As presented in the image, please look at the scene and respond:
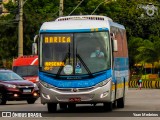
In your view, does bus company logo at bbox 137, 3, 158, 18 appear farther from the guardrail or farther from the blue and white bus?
the blue and white bus

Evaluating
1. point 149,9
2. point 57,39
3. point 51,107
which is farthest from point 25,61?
point 149,9

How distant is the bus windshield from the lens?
78.1ft

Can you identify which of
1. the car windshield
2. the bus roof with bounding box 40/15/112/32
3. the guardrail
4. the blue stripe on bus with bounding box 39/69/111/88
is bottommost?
the guardrail

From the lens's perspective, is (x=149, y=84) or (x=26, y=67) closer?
(x=26, y=67)

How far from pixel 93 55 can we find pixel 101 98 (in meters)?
1.48

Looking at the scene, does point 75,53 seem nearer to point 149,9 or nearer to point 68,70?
point 68,70

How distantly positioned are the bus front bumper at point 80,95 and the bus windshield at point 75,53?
1.94ft

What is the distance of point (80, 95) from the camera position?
76.7 feet

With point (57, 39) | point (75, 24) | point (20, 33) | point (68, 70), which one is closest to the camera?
point (68, 70)

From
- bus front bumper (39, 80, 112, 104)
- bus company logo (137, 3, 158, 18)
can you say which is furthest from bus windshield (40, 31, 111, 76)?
bus company logo (137, 3, 158, 18)

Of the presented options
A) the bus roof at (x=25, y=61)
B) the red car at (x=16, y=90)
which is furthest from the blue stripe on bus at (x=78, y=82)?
the bus roof at (x=25, y=61)

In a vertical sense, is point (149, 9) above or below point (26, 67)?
above

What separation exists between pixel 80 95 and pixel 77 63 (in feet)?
3.63

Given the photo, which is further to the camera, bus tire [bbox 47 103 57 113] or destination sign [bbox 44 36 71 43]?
bus tire [bbox 47 103 57 113]
